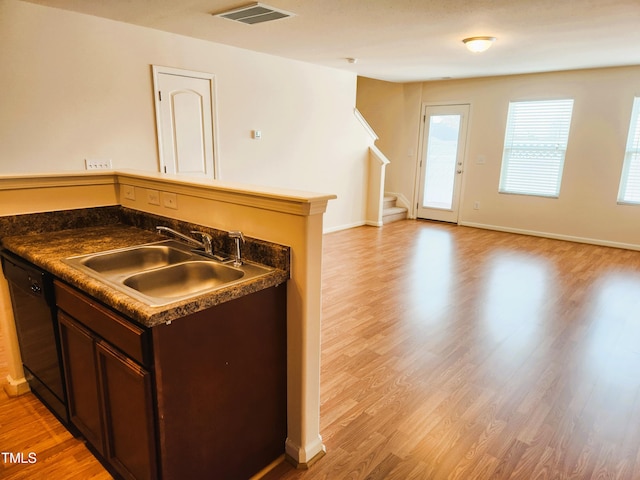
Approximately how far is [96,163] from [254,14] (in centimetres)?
189

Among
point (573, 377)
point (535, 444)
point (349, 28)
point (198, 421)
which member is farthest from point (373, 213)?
point (198, 421)

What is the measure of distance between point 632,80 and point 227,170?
5349 millimetres

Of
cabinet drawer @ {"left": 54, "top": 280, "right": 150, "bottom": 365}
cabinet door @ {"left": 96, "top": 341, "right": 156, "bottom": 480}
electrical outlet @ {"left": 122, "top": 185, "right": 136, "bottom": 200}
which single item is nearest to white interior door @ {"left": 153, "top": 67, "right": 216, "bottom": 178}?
electrical outlet @ {"left": 122, "top": 185, "right": 136, "bottom": 200}

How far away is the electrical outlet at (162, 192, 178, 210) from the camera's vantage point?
2098mm

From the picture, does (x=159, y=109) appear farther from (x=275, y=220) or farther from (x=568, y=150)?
(x=568, y=150)

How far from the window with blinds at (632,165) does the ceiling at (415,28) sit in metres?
0.76

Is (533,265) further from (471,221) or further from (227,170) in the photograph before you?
(227,170)

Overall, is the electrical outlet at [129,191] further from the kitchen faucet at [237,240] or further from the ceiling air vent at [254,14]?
the ceiling air vent at [254,14]

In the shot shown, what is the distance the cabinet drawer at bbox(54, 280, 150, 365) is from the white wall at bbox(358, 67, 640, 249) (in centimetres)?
641

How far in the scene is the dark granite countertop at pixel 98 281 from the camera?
1276mm

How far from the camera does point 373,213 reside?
700 centimetres

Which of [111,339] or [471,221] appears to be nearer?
[111,339]

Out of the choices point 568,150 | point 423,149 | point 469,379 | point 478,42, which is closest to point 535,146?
point 568,150

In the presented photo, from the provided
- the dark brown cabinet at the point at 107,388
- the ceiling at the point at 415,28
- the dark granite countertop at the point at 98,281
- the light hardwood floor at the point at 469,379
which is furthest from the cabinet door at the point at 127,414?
the ceiling at the point at 415,28
